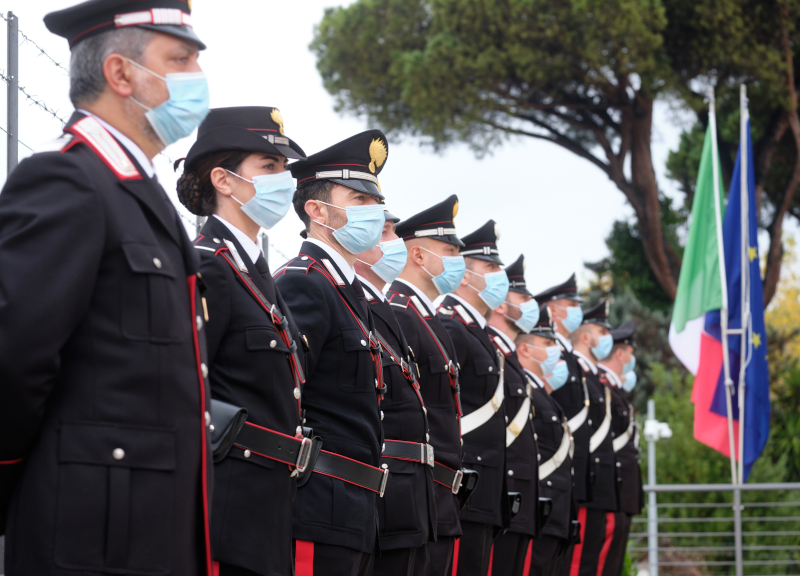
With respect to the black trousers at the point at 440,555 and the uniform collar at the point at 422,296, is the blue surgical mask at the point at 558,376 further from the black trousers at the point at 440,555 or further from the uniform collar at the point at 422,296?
the black trousers at the point at 440,555

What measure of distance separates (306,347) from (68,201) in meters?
1.25

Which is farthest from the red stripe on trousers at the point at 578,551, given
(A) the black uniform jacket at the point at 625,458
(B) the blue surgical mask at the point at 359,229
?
(B) the blue surgical mask at the point at 359,229

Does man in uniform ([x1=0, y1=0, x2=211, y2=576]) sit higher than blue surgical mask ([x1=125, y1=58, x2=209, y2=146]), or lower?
lower

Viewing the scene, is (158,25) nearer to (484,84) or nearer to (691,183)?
(484,84)

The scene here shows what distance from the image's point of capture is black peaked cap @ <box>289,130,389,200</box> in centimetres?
370

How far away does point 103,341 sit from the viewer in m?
1.85

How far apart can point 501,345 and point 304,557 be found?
3019 mm

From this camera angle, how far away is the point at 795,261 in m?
28.3

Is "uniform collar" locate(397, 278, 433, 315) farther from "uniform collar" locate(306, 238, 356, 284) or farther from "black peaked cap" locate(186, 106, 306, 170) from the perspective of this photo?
"black peaked cap" locate(186, 106, 306, 170)

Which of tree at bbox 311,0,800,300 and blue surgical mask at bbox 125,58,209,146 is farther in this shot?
tree at bbox 311,0,800,300

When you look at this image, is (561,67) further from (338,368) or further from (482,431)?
(338,368)

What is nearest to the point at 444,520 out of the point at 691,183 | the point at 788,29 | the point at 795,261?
the point at 788,29

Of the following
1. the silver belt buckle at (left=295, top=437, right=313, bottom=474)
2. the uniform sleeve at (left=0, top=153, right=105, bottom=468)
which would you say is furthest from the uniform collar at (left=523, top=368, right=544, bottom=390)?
the uniform sleeve at (left=0, top=153, right=105, bottom=468)

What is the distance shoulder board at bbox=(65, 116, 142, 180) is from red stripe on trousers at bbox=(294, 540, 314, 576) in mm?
1461
